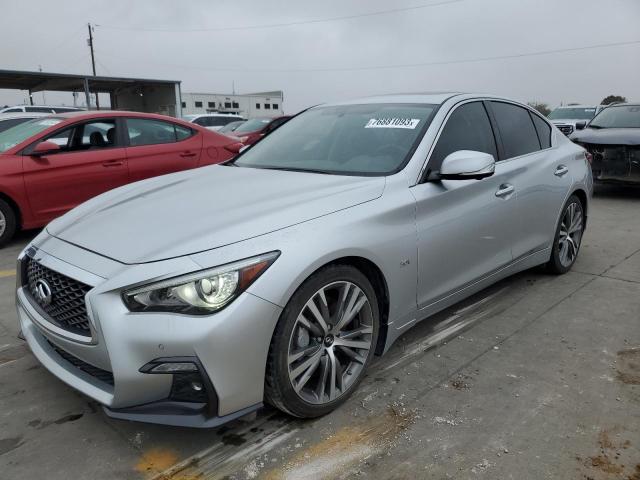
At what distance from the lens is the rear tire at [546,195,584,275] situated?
438cm

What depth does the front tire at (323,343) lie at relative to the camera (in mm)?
2260

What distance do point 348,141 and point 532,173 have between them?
4.81ft

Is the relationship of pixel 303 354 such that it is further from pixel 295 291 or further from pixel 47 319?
pixel 47 319

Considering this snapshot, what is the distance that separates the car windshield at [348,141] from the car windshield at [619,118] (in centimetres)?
685

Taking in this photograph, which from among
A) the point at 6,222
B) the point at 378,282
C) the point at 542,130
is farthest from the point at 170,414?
the point at 6,222

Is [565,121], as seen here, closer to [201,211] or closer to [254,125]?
[254,125]

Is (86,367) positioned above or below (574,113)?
below

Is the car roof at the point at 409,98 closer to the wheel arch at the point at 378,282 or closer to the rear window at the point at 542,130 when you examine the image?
the rear window at the point at 542,130

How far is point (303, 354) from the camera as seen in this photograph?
2367mm

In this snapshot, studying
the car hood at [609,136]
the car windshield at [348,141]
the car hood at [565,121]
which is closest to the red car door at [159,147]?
the car windshield at [348,141]

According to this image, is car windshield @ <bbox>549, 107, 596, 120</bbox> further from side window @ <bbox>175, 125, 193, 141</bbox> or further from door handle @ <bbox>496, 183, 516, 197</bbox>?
door handle @ <bbox>496, 183, 516, 197</bbox>

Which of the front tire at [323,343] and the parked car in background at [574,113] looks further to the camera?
the parked car in background at [574,113]

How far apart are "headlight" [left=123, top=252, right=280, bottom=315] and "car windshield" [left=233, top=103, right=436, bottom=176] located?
46.6 inches

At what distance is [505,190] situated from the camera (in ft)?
11.6
